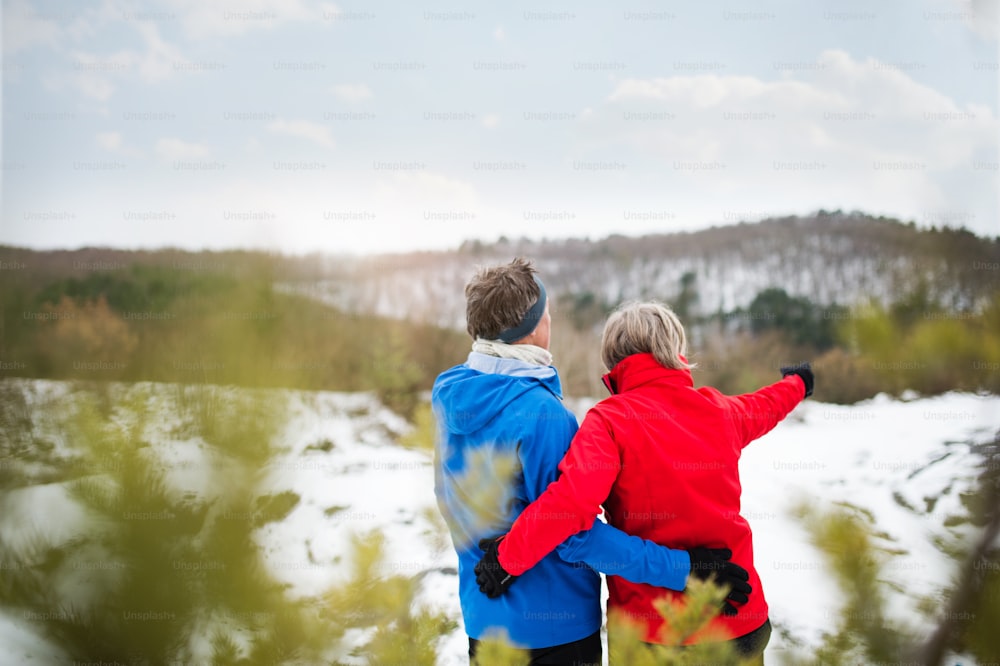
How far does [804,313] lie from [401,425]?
6.50 m

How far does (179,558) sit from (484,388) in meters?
0.76

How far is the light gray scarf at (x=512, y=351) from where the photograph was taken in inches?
56.1

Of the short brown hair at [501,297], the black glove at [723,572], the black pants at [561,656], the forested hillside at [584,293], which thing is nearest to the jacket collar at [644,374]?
the short brown hair at [501,297]

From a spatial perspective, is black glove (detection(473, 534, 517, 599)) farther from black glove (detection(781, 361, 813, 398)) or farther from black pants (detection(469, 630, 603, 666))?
black glove (detection(781, 361, 813, 398))

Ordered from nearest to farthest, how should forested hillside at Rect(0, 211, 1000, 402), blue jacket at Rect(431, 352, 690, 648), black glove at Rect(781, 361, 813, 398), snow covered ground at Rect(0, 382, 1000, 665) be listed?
snow covered ground at Rect(0, 382, 1000, 665) → blue jacket at Rect(431, 352, 690, 648) → black glove at Rect(781, 361, 813, 398) → forested hillside at Rect(0, 211, 1000, 402)

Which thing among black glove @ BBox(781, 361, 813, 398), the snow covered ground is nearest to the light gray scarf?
the snow covered ground

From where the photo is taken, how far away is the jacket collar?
55.9 inches

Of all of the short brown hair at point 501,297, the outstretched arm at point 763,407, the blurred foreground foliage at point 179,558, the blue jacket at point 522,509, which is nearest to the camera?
A: the blurred foreground foliage at point 179,558

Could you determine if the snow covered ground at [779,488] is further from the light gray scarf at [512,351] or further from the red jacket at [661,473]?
the light gray scarf at [512,351]

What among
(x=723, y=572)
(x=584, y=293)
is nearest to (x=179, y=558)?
(x=723, y=572)

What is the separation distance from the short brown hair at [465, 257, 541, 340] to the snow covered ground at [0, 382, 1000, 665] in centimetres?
47

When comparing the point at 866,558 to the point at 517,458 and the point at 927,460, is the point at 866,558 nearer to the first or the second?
the point at 517,458

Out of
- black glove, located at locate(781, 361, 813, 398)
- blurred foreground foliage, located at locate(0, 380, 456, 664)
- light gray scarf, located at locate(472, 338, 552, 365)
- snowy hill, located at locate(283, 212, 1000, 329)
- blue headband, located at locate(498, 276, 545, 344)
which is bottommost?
blurred foreground foliage, located at locate(0, 380, 456, 664)

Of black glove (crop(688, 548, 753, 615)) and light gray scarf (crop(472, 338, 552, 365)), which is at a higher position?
light gray scarf (crop(472, 338, 552, 365))
